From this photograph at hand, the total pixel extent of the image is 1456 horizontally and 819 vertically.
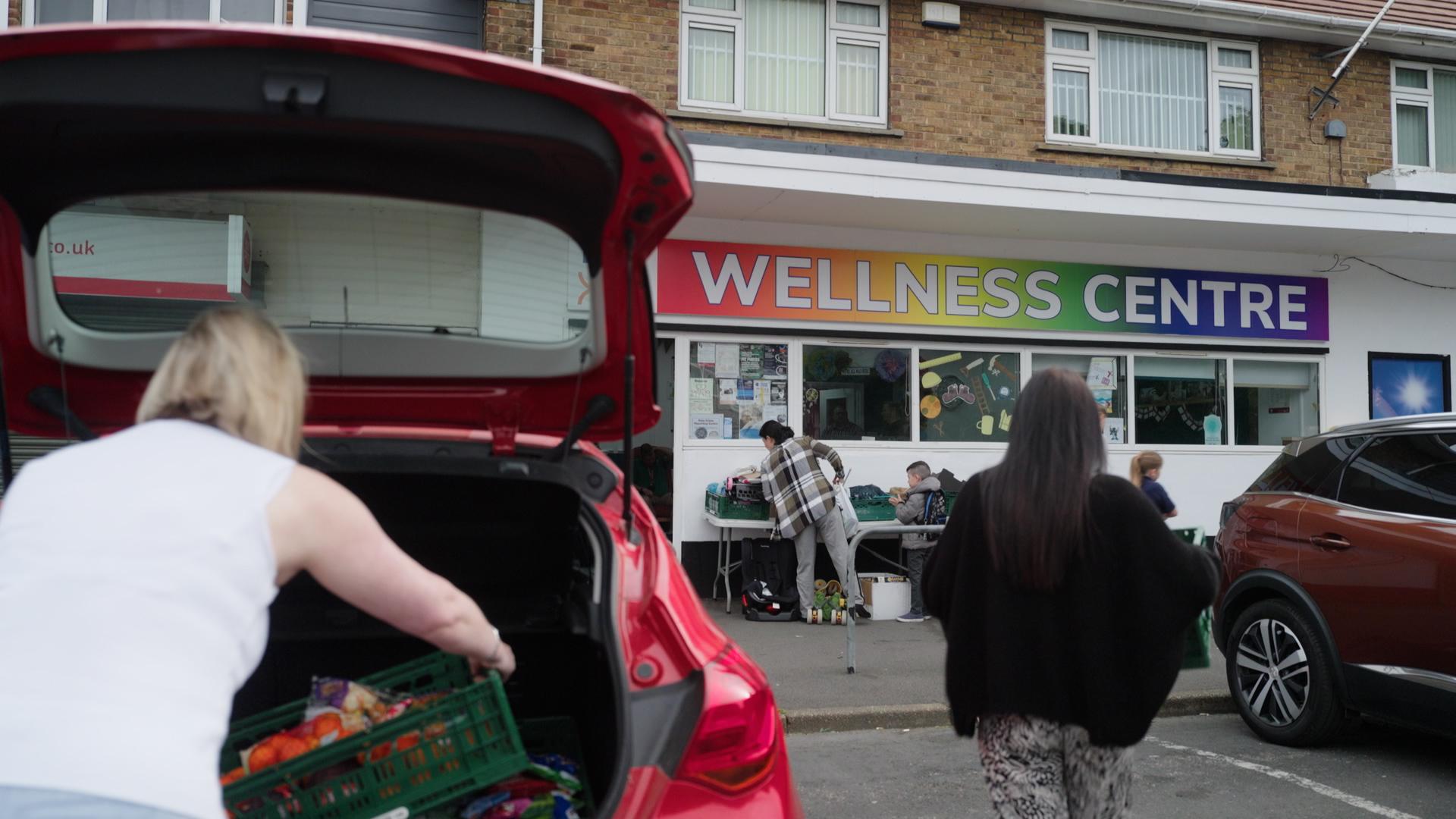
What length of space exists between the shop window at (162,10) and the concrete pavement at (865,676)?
737 cm

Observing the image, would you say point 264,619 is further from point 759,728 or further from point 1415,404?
point 1415,404

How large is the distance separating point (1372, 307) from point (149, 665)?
47.9 feet

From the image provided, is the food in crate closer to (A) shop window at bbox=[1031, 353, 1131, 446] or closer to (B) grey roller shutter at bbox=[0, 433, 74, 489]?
(B) grey roller shutter at bbox=[0, 433, 74, 489]

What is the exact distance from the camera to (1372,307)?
13.2 m

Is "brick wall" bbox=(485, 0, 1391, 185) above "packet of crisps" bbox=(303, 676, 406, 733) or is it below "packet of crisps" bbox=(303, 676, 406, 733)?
above

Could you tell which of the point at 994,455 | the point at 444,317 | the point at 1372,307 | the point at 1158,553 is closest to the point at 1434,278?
the point at 1372,307

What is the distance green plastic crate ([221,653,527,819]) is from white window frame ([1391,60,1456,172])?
14.6 meters

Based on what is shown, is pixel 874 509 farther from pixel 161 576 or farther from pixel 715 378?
pixel 161 576

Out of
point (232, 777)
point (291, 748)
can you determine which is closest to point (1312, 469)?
point (291, 748)

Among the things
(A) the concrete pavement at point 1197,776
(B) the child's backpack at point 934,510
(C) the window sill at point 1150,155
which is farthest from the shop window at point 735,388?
(A) the concrete pavement at point 1197,776

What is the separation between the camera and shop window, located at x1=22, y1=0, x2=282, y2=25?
1050cm

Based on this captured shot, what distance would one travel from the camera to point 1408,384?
44.1 ft

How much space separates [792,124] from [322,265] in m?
9.39

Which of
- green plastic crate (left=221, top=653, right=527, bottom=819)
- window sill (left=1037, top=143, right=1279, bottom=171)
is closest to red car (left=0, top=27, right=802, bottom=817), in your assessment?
green plastic crate (left=221, top=653, right=527, bottom=819)
